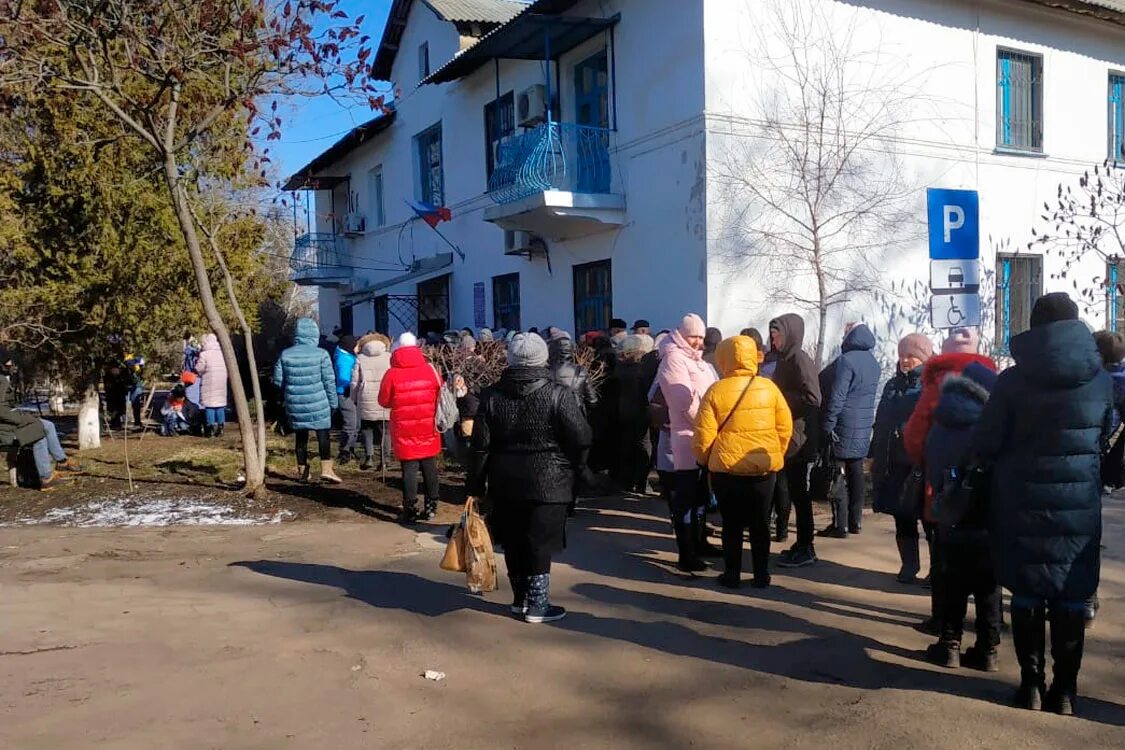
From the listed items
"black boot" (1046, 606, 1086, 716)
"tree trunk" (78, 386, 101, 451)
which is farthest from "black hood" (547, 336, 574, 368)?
"tree trunk" (78, 386, 101, 451)

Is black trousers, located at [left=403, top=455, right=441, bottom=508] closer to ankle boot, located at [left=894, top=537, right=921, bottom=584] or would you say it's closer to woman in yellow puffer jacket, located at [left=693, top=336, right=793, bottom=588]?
woman in yellow puffer jacket, located at [left=693, top=336, right=793, bottom=588]

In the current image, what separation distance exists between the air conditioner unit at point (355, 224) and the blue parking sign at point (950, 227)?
56.9 feet

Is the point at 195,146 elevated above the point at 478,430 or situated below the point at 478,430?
above

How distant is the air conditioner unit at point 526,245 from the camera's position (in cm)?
1520

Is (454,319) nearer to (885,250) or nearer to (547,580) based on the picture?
(885,250)

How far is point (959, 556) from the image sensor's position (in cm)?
445

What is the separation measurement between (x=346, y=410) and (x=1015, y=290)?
1064cm

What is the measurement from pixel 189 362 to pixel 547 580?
12292mm

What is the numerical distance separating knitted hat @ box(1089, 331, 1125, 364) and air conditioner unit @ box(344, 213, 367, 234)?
19.5 m

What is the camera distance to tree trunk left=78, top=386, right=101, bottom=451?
519 inches

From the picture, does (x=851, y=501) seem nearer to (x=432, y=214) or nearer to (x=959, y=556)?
(x=959, y=556)

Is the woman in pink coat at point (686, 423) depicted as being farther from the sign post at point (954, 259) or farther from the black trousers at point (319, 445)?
the black trousers at point (319, 445)

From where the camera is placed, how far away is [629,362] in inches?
349

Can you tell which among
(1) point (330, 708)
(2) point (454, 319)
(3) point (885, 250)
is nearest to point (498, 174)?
(2) point (454, 319)
